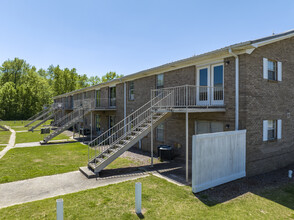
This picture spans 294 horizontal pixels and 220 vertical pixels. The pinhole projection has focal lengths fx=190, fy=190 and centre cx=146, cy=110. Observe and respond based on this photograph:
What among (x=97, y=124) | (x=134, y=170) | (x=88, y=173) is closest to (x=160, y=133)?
(x=134, y=170)

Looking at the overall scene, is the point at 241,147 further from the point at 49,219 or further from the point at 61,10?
the point at 61,10

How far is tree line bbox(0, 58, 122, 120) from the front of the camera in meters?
47.7

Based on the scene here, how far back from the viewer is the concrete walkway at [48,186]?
6.21 metres

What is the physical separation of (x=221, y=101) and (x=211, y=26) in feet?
20.3

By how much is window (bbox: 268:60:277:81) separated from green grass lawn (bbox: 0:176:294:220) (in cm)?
561

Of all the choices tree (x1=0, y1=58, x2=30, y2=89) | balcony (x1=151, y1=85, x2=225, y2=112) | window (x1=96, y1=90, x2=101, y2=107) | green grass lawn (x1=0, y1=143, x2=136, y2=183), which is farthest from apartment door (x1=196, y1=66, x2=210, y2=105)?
tree (x1=0, y1=58, x2=30, y2=89)

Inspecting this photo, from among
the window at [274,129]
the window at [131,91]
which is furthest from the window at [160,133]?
the window at [274,129]

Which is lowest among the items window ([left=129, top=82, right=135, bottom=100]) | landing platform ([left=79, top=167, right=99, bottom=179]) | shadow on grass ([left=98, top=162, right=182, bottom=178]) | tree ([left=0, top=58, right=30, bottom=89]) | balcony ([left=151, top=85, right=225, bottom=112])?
shadow on grass ([left=98, top=162, right=182, bottom=178])

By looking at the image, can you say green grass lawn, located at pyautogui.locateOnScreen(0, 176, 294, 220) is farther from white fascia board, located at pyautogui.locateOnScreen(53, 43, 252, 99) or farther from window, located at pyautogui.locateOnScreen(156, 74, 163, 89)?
window, located at pyautogui.locateOnScreen(156, 74, 163, 89)

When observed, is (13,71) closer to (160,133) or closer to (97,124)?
(97,124)

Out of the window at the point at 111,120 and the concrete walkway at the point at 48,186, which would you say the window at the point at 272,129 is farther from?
the window at the point at 111,120

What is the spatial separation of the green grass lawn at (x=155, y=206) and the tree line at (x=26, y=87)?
2008 inches

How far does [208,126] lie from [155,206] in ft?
18.5

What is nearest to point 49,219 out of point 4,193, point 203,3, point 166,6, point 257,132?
point 4,193
